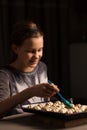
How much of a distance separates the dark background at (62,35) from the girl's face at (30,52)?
6.55ft

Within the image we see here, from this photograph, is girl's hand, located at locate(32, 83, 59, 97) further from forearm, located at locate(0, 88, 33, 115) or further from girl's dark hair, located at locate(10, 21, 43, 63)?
girl's dark hair, located at locate(10, 21, 43, 63)

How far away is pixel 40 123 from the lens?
5.10 ft

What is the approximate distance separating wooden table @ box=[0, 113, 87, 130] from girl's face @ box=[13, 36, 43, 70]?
1.34ft

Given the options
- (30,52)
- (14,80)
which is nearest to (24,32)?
(30,52)

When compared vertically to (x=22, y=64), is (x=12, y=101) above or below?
below

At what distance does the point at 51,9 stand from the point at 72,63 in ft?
2.40

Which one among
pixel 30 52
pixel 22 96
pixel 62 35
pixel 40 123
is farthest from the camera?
pixel 62 35

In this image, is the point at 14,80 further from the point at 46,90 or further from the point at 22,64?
the point at 46,90

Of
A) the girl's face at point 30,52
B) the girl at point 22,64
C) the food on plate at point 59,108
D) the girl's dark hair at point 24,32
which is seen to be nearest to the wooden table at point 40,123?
the food on plate at point 59,108

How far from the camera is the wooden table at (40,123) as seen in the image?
147cm

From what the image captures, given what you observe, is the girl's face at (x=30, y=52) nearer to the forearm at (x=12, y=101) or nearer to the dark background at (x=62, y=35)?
the forearm at (x=12, y=101)

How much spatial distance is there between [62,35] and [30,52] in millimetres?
2449

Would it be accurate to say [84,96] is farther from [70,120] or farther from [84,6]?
[70,120]

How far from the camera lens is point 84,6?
14.7ft
